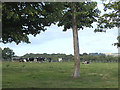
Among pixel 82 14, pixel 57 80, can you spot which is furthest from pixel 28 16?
pixel 82 14

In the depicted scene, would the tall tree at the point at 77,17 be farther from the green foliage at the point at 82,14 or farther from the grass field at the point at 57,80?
the grass field at the point at 57,80

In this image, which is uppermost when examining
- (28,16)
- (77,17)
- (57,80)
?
(77,17)

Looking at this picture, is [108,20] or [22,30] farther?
[108,20]

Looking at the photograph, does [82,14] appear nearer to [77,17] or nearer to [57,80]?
[77,17]

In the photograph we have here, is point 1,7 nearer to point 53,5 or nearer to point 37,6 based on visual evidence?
point 37,6

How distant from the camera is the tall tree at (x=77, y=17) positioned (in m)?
34.7

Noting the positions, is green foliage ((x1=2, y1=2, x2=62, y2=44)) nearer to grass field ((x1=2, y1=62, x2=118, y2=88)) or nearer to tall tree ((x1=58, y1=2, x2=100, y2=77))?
grass field ((x1=2, y1=62, x2=118, y2=88))

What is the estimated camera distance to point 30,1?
65.6ft

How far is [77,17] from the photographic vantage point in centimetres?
3553


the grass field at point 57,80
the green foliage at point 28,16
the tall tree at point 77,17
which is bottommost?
the grass field at point 57,80

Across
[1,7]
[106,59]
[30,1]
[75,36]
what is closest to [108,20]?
[75,36]

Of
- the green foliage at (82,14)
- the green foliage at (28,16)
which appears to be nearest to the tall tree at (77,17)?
the green foliage at (82,14)

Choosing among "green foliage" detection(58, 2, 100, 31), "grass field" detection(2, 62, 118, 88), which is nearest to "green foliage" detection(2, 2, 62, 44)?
"grass field" detection(2, 62, 118, 88)

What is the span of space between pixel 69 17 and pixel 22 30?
43.6 ft
